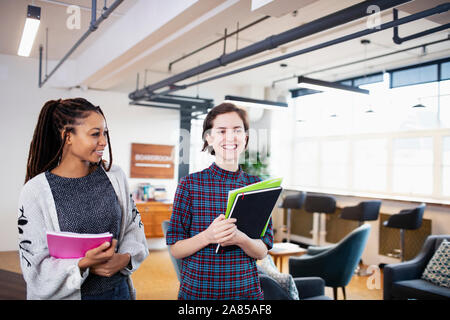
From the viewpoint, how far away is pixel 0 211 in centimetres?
173

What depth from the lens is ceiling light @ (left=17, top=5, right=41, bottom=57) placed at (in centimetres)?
277

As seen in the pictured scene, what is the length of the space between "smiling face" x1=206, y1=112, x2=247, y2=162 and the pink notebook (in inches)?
19.6

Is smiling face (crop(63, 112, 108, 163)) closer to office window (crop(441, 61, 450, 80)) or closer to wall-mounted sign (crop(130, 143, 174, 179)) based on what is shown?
wall-mounted sign (crop(130, 143, 174, 179))

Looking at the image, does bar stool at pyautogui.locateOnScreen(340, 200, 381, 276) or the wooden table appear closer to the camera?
the wooden table

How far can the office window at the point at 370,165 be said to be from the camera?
640 cm

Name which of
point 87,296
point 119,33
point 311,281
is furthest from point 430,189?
point 87,296

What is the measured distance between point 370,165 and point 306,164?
1.56m

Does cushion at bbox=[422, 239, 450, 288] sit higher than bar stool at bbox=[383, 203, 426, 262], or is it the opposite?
bar stool at bbox=[383, 203, 426, 262]

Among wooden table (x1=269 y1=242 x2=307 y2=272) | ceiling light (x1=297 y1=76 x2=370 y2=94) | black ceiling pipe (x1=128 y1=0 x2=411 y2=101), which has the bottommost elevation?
wooden table (x1=269 y1=242 x2=307 y2=272)

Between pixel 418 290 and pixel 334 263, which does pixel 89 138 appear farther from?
pixel 418 290

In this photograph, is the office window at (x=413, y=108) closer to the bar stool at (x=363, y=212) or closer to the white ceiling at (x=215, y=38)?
the white ceiling at (x=215, y=38)

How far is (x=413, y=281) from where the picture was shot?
12.6 ft

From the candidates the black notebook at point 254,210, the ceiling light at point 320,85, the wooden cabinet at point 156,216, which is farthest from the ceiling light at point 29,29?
the ceiling light at point 320,85

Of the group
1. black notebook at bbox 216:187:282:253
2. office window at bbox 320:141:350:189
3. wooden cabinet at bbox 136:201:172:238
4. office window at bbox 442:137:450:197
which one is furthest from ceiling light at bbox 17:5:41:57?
office window at bbox 320:141:350:189
